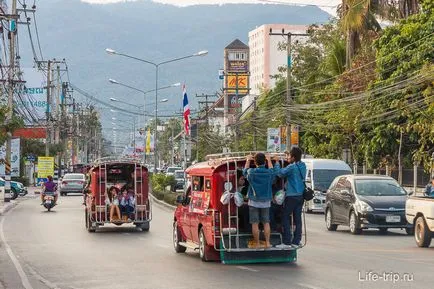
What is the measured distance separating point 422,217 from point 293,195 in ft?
17.5

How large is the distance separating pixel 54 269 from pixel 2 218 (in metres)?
20.3

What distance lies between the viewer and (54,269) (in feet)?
54.1

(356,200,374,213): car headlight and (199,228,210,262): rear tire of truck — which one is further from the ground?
(356,200,374,213): car headlight

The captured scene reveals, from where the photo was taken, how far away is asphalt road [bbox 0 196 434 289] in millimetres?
14000

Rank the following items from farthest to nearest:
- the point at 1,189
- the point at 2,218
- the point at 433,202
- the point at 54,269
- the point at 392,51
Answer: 1. the point at 1,189
2. the point at 392,51
3. the point at 2,218
4. the point at 433,202
5. the point at 54,269

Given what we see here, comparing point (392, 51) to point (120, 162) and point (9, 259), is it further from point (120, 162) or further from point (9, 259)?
point (9, 259)

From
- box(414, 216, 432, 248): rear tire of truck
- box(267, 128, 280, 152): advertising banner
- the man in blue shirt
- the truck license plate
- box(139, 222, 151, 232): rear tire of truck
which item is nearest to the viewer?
the man in blue shirt

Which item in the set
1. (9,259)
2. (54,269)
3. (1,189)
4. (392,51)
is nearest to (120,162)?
(9,259)

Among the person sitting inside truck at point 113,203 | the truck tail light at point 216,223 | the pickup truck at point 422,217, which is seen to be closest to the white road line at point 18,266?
the person sitting inside truck at point 113,203

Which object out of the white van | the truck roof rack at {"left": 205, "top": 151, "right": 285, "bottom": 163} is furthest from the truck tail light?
the white van

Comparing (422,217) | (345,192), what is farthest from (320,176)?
(422,217)

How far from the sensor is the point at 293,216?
1698 centimetres

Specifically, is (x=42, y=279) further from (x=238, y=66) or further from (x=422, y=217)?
(x=238, y=66)

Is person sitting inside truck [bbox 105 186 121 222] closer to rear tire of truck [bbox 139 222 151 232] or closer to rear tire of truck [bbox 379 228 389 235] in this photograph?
rear tire of truck [bbox 139 222 151 232]
